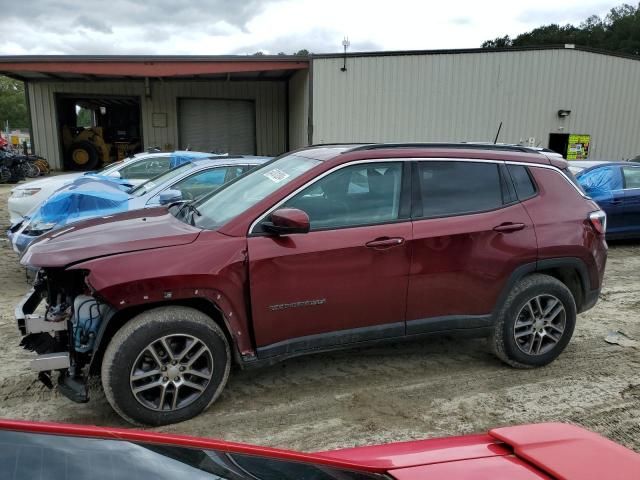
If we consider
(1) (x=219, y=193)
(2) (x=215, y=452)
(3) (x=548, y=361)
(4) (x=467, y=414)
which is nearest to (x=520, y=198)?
(3) (x=548, y=361)

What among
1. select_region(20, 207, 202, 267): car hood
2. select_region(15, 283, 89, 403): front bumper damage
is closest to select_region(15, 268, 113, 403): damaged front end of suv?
select_region(15, 283, 89, 403): front bumper damage

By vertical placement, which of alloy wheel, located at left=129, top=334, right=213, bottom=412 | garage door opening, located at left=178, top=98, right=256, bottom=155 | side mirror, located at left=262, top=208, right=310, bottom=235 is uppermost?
garage door opening, located at left=178, top=98, right=256, bottom=155

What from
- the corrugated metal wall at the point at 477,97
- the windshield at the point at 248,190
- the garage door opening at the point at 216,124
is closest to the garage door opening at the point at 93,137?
the garage door opening at the point at 216,124

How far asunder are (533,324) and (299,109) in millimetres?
16419

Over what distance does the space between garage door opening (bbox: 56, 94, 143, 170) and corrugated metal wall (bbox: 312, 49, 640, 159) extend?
10.7 meters

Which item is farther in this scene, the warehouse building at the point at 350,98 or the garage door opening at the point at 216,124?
the garage door opening at the point at 216,124

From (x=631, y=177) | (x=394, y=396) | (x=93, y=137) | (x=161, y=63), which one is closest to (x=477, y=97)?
(x=631, y=177)

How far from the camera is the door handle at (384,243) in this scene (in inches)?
143

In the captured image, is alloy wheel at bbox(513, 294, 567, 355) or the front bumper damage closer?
the front bumper damage

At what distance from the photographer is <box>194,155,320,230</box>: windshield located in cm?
363

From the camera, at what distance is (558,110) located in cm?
1884

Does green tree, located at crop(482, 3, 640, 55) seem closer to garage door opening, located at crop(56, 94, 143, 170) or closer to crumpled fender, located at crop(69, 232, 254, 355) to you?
garage door opening, located at crop(56, 94, 143, 170)

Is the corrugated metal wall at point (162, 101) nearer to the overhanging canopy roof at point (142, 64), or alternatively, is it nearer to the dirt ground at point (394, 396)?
the overhanging canopy roof at point (142, 64)

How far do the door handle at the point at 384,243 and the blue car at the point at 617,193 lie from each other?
260 inches
